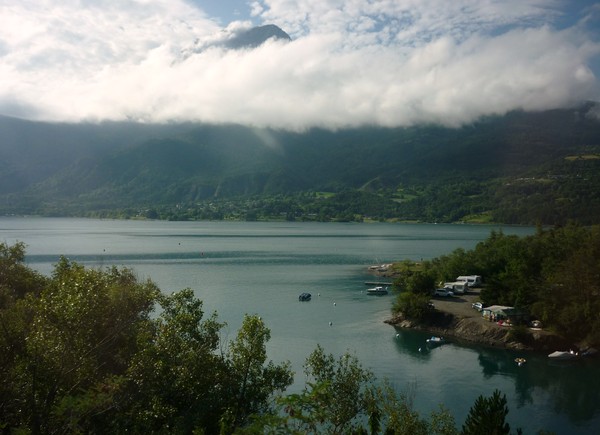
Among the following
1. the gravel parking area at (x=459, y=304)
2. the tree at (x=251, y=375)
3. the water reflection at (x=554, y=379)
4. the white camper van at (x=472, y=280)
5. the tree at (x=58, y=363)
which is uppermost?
the tree at (x=58, y=363)

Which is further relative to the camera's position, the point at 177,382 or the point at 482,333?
the point at 482,333

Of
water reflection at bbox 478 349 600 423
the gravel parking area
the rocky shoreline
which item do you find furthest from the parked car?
water reflection at bbox 478 349 600 423

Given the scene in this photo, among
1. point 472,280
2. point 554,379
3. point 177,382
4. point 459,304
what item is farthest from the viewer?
point 472,280

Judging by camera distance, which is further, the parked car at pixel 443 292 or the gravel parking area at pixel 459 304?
the parked car at pixel 443 292

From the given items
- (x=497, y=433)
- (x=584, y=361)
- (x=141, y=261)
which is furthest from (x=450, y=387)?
(x=141, y=261)

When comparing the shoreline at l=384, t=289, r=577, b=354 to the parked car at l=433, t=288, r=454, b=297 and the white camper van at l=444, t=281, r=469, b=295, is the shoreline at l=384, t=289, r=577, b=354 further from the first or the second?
the white camper van at l=444, t=281, r=469, b=295

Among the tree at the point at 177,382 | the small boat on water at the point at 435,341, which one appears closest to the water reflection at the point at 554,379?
the small boat on water at the point at 435,341

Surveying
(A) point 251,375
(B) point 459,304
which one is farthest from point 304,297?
(A) point 251,375

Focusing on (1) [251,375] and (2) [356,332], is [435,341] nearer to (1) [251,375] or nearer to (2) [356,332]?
(2) [356,332]

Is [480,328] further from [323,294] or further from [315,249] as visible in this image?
[315,249]

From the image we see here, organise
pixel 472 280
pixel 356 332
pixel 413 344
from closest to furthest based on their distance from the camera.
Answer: pixel 413 344, pixel 356 332, pixel 472 280

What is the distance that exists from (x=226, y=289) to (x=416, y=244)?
110273 millimetres

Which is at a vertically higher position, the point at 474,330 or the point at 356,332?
the point at 474,330

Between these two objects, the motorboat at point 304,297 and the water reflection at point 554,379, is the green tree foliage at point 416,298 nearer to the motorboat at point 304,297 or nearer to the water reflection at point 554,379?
the water reflection at point 554,379
